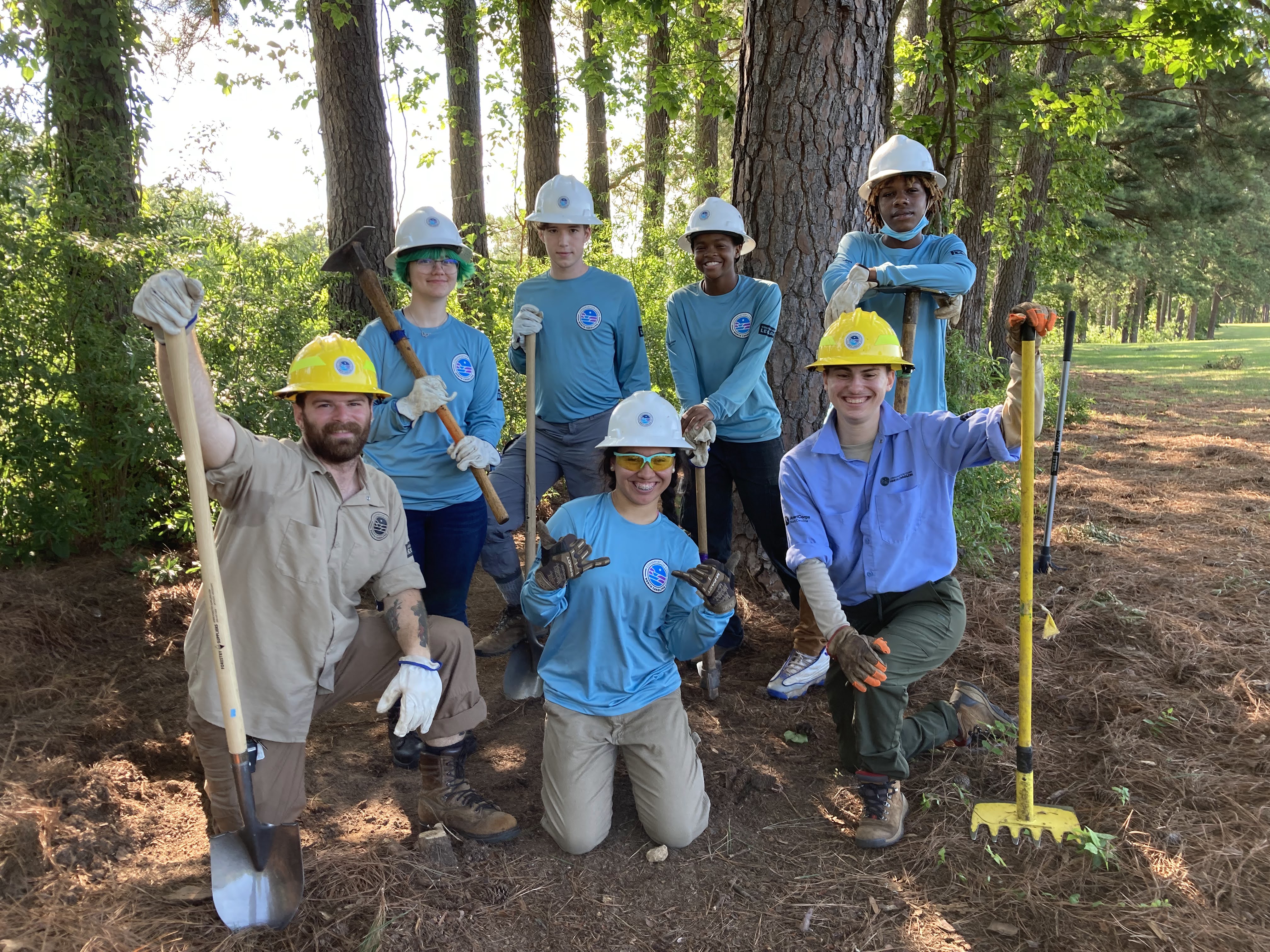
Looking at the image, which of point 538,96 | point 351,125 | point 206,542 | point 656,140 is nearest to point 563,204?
point 206,542

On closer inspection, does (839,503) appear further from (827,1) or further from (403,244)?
(827,1)

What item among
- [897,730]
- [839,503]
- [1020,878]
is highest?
[839,503]

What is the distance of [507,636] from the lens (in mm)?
4535

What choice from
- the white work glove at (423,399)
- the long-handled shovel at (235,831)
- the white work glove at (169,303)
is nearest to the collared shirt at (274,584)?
the long-handled shovel at (235,831)

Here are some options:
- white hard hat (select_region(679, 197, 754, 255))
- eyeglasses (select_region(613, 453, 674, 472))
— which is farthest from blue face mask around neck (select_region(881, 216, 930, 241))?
eyeglasses (select_region(613, 453, 674, 472))

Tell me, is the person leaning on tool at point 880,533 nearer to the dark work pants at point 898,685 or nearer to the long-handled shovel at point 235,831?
the dark work pants at point 898,685

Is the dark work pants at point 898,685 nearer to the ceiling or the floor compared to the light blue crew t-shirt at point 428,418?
nearer to the floor

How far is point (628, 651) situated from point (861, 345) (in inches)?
59.1

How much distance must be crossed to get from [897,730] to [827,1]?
4.11 metres

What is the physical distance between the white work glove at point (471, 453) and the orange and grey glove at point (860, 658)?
5.79 ft

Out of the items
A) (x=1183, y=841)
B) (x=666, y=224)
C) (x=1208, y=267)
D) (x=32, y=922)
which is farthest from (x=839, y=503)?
(x=1208, y=267)

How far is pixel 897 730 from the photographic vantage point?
10.5 feet

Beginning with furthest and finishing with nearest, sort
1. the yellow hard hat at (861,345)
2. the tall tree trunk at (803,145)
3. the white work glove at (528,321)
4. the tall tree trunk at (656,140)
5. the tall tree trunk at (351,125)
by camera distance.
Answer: the tall tree trunk at (656,140) → the tall tree trunk at (351,125) → the tall tree trunk at (803,145) → the white work glove at (528,321) → the yellow hard hat at (861,345)

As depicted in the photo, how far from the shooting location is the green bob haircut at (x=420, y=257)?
384 cm
